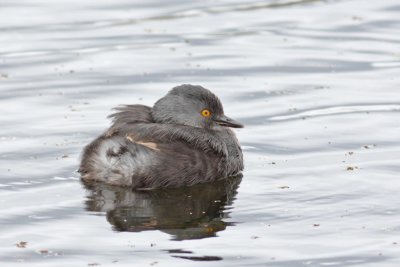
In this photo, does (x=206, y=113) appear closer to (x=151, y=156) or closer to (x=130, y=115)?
(x=130, y=115)

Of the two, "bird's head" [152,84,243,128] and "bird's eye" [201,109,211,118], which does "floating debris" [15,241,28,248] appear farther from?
"bird's eye" [201,109,211,118]

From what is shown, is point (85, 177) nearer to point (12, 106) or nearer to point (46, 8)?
point (12, 106)

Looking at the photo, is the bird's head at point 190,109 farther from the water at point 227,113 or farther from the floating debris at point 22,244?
the floating debris at point 22,244

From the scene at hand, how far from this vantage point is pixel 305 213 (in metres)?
9.12

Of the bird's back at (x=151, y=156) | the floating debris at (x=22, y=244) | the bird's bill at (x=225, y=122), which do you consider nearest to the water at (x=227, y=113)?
the floating debris at (x=22, y=244)

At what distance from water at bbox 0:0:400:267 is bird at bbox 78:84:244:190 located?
0.50ft

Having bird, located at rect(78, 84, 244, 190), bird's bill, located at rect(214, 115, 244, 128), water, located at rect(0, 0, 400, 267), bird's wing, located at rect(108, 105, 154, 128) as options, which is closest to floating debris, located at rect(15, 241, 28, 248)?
water, located at rect(0, 0, 400, 267)

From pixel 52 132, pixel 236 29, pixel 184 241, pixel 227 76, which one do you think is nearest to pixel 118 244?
pixel 184 241

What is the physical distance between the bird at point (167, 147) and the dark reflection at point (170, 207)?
0.10m

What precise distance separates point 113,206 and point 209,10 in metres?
8.51

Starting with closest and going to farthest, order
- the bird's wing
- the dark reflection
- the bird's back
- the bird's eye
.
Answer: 1. the dark reflection
2. the bird's back
3. the bird's wing
4. the bird's eye

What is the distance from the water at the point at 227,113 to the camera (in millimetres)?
8422

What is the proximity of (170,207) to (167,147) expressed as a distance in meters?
0.72

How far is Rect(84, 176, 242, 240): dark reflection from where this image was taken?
8922 mm
